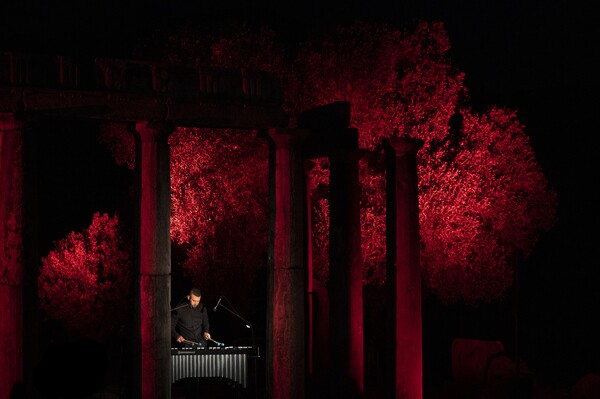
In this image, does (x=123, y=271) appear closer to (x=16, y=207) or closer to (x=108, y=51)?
(x=16, y=207)

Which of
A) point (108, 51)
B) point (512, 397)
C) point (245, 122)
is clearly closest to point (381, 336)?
point (512, 397)

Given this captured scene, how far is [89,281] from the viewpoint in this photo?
110 feet

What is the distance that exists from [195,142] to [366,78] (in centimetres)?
673

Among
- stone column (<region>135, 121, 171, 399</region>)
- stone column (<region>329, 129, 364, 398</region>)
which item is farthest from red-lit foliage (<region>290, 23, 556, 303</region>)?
stone column (<region>135, 121, 171, 399</region>)

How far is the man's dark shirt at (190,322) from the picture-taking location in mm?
19531

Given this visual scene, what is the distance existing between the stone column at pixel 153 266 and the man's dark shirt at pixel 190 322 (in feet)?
4.82

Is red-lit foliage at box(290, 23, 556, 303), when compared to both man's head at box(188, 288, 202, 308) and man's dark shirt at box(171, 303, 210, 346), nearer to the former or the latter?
man's dark shirt at box(171, 303, 210, 346)

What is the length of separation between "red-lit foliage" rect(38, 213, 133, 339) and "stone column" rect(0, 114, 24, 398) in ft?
53.7

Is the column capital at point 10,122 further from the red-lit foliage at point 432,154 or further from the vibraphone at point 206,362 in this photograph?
the red-lit foliage at point 432,154

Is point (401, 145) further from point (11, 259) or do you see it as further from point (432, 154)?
point (432, 154)

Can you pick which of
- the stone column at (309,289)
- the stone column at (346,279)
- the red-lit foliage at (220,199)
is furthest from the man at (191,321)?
the red-lit foliage at (220,199)

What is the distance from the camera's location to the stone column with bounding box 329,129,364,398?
2045cm

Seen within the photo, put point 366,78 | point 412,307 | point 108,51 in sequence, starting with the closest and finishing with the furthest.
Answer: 1. point 412,307
2. point 366,78
3. point 108,51

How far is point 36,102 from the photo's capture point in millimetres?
16938
